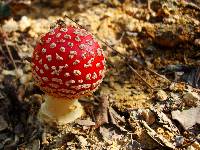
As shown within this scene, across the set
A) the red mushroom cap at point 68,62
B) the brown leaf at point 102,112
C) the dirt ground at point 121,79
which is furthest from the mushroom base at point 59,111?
the red mushroom cap at point 68,62

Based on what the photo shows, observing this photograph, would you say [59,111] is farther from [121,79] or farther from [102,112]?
[121,79]

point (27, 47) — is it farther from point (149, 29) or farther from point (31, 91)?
point (149, 29)

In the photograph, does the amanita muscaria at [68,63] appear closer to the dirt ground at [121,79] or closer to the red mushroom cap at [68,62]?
the red mushroom cap at [68,62]

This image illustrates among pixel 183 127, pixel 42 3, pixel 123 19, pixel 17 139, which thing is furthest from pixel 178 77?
pixel 42 3

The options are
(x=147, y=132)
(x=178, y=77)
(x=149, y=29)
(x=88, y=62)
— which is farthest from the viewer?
(x=149, y=29)

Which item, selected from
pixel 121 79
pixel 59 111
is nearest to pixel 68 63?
pixel 59 111

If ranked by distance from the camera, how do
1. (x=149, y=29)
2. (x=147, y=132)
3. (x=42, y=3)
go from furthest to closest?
(x=42, y=3), (x=149, y=29), (x=147, y=132)

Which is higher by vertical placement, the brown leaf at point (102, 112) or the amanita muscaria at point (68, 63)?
the amanita muscaria at point (68, 63)
